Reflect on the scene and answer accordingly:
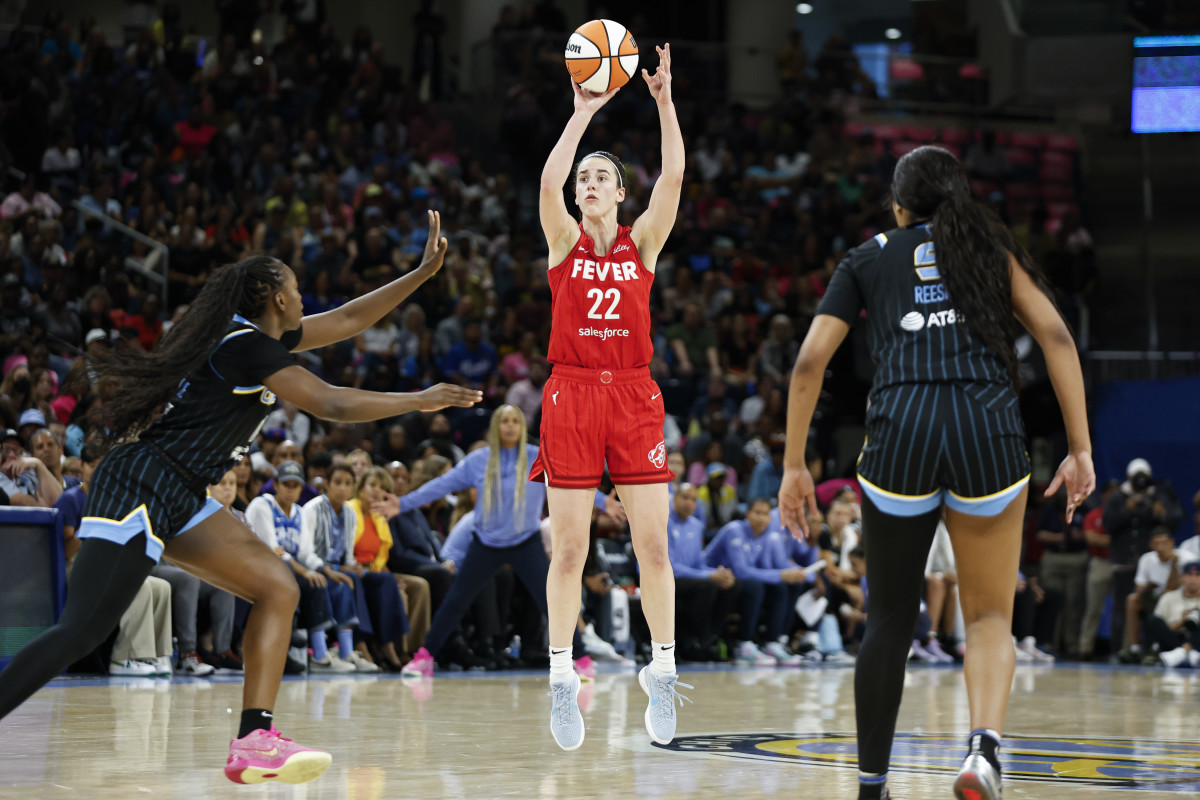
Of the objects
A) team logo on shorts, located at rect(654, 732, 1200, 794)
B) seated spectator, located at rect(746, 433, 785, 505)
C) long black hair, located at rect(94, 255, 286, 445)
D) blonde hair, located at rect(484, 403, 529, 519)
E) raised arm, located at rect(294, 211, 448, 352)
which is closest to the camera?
long black hair, located at rect(94, 255, 286, 445)

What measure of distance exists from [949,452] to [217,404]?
238cm

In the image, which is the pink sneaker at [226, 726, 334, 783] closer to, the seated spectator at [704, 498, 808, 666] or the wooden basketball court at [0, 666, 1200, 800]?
the wooden basketball court at [0, 666, 1200, 800]

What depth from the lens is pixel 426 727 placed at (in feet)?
21.8

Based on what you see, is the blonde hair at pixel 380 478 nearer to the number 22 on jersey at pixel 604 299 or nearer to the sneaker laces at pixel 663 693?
the sneaker laces at pixel 663 693

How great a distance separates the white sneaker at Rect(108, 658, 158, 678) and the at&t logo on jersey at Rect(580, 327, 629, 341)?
497 cm

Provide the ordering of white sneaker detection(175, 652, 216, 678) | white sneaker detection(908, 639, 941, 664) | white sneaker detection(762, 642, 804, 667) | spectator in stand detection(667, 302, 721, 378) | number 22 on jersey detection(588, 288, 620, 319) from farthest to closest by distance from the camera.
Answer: spectator in stand detection(667, 302, 721, 378), white sneaker detection(908, 639, 941, 664), white sneaker detection(762, 642, 804, 667), white sneaker detection(175, 652, 216, 678), number 22 on jersey detection(588, 288, 620, 319)

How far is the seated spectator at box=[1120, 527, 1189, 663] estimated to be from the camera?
44.2 ft

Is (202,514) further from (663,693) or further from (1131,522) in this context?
(1131,522)

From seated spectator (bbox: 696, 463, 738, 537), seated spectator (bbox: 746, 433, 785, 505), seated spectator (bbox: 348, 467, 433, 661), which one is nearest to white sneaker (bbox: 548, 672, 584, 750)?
seated spectator (bbox: 348, 467, 433, 661)

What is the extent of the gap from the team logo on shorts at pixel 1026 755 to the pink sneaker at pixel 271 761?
199 cm

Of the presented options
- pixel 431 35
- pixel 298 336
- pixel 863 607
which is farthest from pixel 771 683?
pixel 431 35

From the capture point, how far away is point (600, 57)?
19.9 ft

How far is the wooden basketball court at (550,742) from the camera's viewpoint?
484 centimetres

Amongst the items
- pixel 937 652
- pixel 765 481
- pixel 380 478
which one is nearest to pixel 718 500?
pixel 765 481
